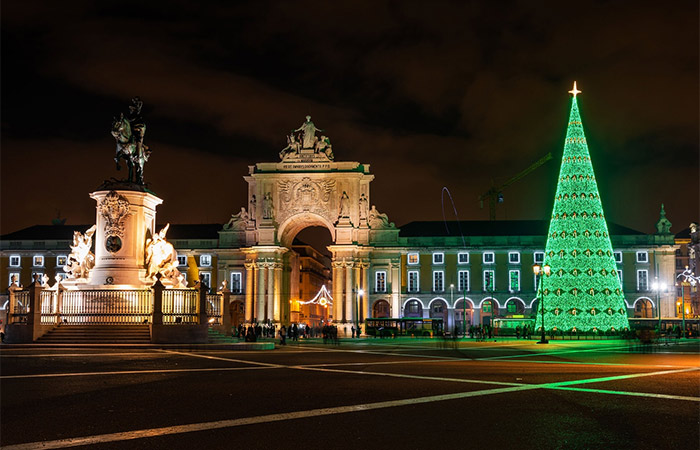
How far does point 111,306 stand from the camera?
1227 inches

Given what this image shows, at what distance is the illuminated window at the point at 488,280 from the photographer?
86.4 meters

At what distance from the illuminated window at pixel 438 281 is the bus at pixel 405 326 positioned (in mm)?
11331

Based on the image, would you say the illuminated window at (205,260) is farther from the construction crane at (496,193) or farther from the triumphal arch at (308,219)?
the construction crane at (496,193)

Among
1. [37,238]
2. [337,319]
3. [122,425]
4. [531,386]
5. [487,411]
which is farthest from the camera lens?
[37,238]

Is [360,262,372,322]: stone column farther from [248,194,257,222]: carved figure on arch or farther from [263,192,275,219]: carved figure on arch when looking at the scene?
[248,194,257,222]: carved figure on arch

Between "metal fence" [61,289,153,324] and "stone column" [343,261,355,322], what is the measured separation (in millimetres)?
51392

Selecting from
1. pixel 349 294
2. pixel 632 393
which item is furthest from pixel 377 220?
pixel 632 393

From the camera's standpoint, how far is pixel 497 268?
87.2 meters

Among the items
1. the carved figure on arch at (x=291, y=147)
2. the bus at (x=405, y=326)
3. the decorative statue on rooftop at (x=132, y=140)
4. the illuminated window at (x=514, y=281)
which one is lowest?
the bus at (x=405, y=326)

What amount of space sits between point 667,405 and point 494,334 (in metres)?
55.2

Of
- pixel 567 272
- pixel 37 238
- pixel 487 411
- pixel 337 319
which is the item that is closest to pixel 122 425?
pixel 487 411

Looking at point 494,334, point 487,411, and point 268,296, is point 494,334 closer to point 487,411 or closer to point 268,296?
point 268,296

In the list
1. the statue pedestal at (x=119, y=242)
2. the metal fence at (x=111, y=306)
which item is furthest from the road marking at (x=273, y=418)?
the statue pedestal at (x=119, y=242)

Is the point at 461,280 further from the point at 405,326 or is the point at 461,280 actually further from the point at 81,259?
the point at 81,259
